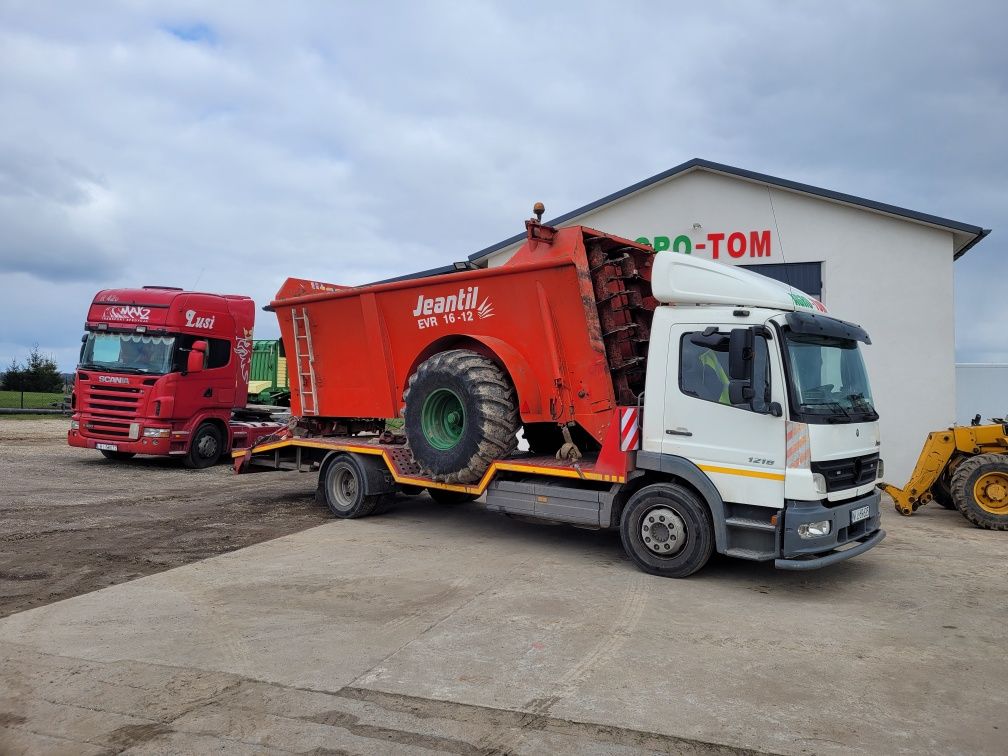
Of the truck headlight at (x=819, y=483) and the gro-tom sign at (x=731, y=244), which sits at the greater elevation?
the gro-tom sign at (x=731, y=244)

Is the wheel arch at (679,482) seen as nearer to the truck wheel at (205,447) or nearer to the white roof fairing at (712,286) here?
the white roof fairing at (712,286)

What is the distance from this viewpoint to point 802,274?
1392 centimetres

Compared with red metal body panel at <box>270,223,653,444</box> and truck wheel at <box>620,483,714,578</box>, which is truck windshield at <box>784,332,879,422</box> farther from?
red metal body panel at <box>270,223,653,444</box>

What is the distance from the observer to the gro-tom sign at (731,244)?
557 inches

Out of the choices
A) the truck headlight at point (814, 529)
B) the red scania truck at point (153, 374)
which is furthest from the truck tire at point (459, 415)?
the red scania truck at point (153, 374)

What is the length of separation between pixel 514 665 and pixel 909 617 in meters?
3.25

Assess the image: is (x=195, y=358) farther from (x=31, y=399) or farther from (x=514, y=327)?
(x=31, y=399)

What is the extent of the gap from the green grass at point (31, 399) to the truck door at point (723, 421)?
34.5 m

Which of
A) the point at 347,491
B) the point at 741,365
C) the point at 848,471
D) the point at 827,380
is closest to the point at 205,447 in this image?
the point at 347,491

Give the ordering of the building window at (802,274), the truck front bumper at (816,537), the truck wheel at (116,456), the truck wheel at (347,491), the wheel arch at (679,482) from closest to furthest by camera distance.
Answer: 1. the truck front bumper at (816,537)
2. the wheel arch at (679,482)
3. the truck wheel at (347,491)
4. the building window at (802,274)
5. the truck wheel at (116,456)

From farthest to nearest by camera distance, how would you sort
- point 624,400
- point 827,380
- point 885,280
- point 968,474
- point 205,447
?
1. point 205,447
2. point 885,280
3. point 968,474
4. point 624,400
5. point 827,380

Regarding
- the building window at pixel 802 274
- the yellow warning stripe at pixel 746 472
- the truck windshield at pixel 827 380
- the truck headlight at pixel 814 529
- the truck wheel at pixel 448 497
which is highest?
the building window at pixel 802 274

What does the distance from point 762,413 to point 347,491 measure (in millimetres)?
5646

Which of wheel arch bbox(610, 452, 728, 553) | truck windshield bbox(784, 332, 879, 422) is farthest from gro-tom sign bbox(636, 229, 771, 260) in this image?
wheel arch bbox(610, 452, 728, 553)
